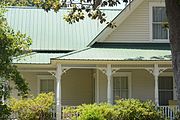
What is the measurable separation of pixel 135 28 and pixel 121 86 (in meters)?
3.20

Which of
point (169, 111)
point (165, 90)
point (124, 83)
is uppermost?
point (124, 83)

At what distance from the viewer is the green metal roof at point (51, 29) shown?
24.1m

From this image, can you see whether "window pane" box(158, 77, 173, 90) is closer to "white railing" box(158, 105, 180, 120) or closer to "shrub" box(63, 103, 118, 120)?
"white railing" box(158, 105, 180, 120)

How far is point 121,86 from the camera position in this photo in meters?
22.1

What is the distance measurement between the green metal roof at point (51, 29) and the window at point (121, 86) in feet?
10.3

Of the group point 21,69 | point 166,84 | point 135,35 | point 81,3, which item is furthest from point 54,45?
point 81,3

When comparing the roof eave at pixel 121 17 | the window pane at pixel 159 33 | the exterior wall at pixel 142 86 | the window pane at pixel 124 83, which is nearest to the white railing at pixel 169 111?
the exterior wall at pixel 142 86

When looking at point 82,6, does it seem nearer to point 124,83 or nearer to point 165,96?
point 124,83

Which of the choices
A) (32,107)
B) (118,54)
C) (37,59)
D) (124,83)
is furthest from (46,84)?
(118,54)

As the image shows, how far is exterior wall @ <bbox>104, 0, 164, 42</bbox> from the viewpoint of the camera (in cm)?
2239

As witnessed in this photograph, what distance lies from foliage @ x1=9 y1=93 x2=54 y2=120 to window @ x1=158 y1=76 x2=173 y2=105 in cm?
650

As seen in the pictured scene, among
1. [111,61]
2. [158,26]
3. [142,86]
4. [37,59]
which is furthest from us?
[158,26]

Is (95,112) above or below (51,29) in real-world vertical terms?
below

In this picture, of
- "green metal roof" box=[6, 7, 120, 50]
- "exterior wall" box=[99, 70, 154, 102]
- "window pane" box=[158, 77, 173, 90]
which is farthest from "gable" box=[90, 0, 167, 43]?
"green metal roof" box=[6, 7, 120, 50]
